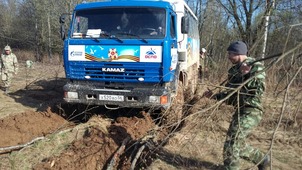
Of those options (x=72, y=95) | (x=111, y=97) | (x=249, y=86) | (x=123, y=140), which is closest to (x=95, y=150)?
(x=123, y=140)

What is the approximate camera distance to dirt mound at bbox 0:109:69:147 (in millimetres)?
6155

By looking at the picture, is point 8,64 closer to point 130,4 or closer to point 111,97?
point 111,97

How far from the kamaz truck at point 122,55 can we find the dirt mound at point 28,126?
2.37 ft

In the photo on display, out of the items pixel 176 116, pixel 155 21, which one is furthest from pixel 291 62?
pixel 155 21

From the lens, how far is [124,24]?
7133 millimetres

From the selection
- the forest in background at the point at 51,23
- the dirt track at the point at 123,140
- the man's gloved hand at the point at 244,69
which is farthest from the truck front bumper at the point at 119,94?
the forest in background at the point at 51,23

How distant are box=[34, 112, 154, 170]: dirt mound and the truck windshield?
6.49 feet

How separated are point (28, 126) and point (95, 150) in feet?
7.12

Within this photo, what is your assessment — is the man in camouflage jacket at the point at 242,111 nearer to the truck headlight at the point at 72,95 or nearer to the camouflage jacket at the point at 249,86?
the camouflage jacket at the point at 249,86

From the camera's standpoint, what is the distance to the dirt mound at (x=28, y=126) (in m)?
6.15

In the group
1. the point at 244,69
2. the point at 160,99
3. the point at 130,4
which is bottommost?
the point at 160,99

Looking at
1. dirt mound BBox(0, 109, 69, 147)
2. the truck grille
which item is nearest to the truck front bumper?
the truck grille

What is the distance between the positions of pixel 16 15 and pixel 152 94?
3247 centimetres

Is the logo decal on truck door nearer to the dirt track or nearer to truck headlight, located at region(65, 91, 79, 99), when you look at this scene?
the dirt track
